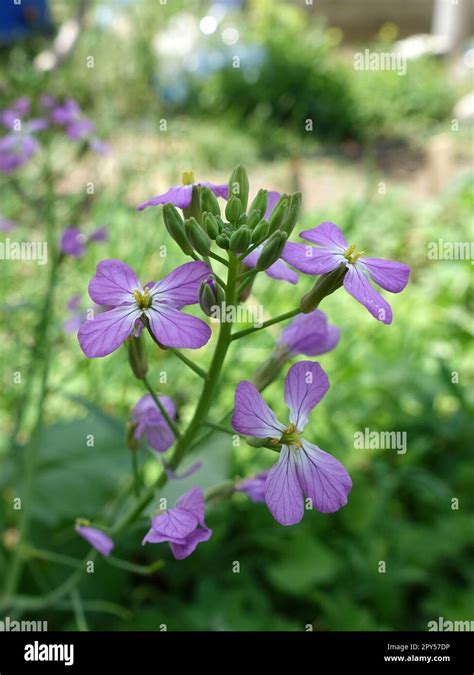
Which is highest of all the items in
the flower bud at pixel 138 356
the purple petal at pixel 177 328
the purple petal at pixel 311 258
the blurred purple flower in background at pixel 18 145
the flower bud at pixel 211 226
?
the blurred purple flower in background at pixel 18 145

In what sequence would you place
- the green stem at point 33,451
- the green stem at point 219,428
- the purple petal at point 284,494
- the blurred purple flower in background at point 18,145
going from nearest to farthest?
the purple petal at point 284,494 → the green stem at point 219,428 → the green stem at point 33,451 → the blurred purple flower in background at point 18,145

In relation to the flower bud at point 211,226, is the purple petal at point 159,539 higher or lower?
lower

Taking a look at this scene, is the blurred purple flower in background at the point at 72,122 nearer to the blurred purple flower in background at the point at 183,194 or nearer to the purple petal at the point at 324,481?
the blurred purple flower in background at the point at 183,194

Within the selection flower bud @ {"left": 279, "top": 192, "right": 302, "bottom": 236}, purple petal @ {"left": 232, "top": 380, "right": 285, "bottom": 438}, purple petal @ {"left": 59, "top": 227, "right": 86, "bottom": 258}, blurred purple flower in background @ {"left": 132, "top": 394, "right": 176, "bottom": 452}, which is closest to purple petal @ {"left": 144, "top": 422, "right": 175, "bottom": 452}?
blurred purple flower in background @ {"left": 132, "top": 394, "right": 176, "bottom": 452}

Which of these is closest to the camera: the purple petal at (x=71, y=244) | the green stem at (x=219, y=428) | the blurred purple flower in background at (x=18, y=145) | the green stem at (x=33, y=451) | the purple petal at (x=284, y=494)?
the purple petal at (x=284, y=494)

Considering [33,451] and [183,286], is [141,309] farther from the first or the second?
[33,451]

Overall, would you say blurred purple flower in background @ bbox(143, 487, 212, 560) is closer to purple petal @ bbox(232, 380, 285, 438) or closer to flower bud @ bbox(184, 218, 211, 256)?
purple petal @ bbox(232, 380, 285, 438)

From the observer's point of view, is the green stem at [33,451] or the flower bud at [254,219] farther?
the green stem at [33,451]

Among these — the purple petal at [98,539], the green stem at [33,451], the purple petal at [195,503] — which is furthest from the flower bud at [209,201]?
the green stem at [33,451]
